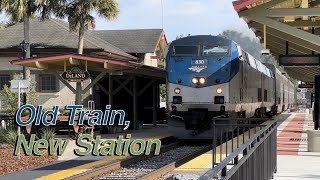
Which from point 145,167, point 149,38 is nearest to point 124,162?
point 145,167

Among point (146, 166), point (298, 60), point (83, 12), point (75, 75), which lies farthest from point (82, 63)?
point (83, 12)

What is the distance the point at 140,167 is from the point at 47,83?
21815 millimetres

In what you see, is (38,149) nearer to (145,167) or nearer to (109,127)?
(145,167)

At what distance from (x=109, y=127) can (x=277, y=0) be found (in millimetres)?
14711

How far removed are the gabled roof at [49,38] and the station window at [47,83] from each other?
222cm

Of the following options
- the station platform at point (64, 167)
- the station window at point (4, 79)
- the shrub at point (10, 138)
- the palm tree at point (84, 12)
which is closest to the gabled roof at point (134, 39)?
the palm tree at point (84, 12)

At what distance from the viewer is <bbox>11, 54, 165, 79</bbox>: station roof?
21781 mm

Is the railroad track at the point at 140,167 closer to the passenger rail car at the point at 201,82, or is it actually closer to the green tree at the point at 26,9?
the passenger rail car at the point at 201,82

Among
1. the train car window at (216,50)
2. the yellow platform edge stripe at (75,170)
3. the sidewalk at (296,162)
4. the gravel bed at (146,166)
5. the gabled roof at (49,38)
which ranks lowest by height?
the gravel bed at (146,166)

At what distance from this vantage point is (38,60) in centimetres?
2206

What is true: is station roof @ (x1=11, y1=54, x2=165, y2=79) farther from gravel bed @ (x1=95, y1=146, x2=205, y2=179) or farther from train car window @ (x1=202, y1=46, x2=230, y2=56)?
gravel bed @ (x1=95, y1=146, x2=205, y2=179)

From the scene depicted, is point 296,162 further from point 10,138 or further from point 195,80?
point 10,138

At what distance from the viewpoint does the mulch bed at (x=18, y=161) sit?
14.4 meters

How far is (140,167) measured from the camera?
1498 cm
